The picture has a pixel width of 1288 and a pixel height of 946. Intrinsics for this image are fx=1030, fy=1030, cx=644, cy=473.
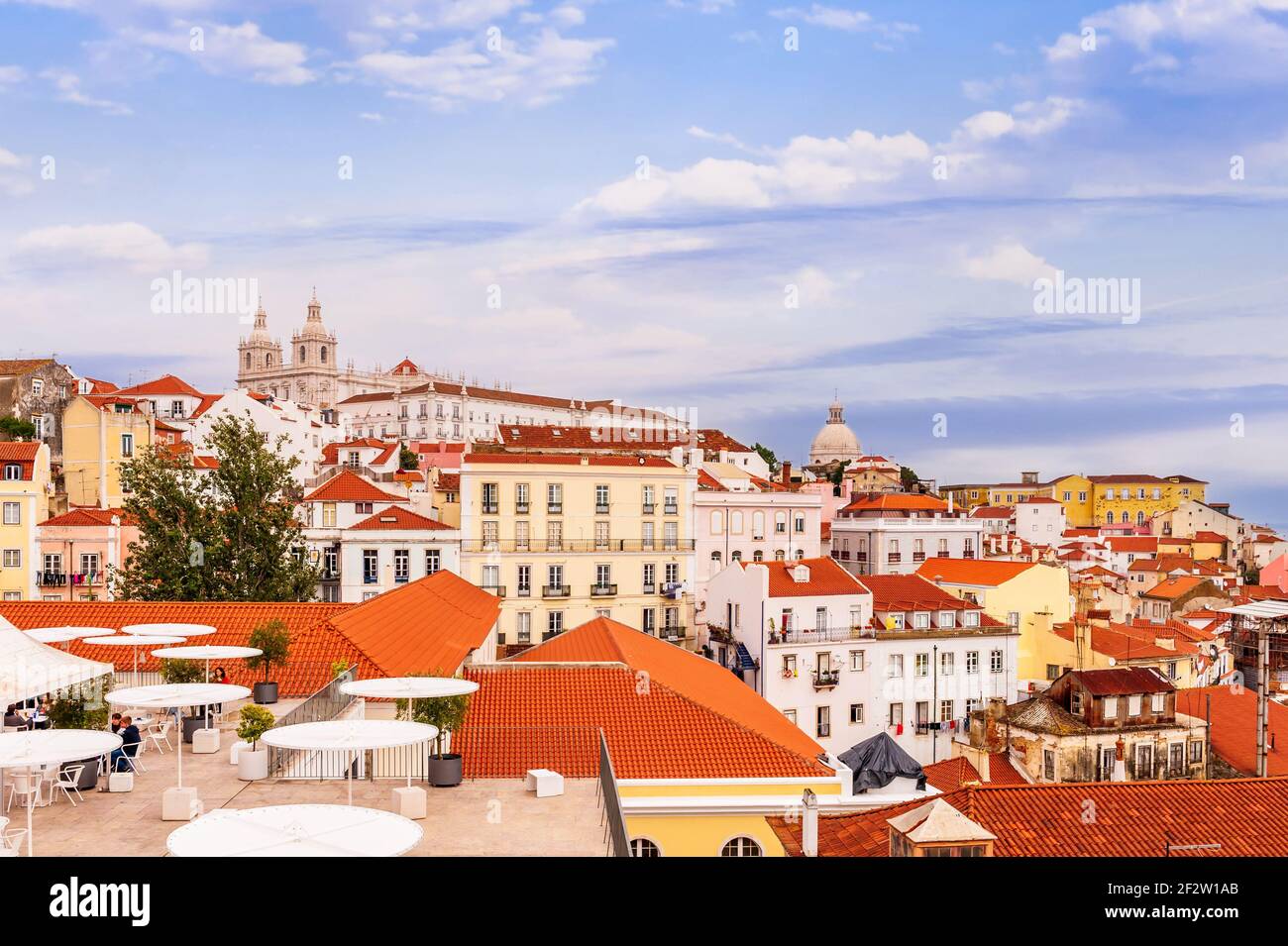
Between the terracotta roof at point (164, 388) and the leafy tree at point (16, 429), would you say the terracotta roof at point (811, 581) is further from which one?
the terracotta roof at point (164, 388)

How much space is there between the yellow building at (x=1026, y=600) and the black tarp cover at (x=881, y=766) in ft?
91.0

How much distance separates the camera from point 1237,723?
38.8 metres

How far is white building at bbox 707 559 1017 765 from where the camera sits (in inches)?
1889

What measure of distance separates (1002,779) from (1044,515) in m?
87.6

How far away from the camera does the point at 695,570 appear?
58.2 metres

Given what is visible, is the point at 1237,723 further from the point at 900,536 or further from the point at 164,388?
the point at 164,388

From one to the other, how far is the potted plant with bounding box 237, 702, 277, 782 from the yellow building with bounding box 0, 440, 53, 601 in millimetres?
47055

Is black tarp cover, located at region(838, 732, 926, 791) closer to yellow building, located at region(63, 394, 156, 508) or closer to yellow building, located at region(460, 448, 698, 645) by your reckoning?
yellow building, located at region(460, 448, 698, 645)

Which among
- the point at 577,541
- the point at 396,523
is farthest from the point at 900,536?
the point at 396,523

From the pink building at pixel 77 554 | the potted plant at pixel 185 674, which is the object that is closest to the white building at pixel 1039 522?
the pink building at pixel 77 554

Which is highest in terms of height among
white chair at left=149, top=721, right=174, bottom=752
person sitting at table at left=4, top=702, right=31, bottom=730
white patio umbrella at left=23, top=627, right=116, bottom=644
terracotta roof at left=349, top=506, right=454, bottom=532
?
terracotta roof at left=349, top=506, right=454, bottom=532

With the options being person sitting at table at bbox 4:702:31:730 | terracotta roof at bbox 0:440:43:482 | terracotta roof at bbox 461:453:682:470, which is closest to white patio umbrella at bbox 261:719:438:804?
person sitting at table at bbox 4:702:31:730
